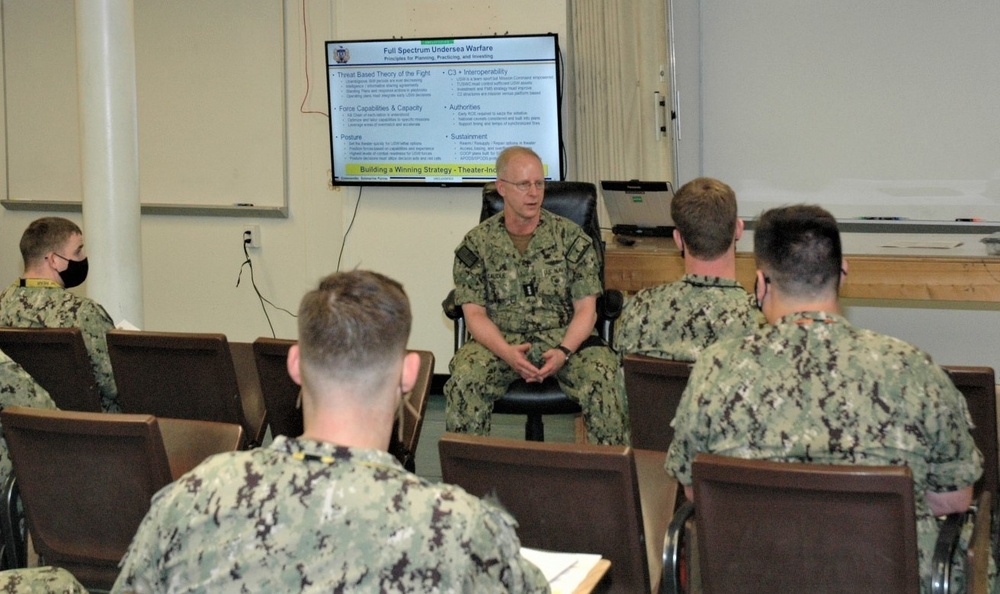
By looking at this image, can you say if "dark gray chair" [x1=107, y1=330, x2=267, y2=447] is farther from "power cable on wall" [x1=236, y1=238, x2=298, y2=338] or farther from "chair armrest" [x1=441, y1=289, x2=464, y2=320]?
"power cable on wall" [x1=236, y1=238, x2=298, y2=338]

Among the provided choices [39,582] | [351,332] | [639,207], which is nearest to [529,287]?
[639,207]

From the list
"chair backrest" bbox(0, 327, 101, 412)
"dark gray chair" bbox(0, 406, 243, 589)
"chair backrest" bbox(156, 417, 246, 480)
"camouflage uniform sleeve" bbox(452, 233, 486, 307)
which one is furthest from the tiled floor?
"dark gray chair" bbox(0, 406, 243, 589)

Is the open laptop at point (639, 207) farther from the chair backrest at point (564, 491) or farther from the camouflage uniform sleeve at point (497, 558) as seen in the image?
the camouflage uniform sleeve at point (497, 558)

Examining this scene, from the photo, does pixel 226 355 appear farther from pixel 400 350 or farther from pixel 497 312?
pixel 400 350

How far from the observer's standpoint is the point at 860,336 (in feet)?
6.86

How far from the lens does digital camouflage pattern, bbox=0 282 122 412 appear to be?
3.65 meters

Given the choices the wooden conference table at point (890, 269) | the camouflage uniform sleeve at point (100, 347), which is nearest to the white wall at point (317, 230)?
the wooden conference table at point (890, 269)

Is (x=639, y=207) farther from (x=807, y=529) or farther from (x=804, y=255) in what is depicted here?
(x=807, y=529)

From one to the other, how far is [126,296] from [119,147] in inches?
25.7

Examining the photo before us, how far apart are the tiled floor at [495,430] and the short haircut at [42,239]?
181 centimetres

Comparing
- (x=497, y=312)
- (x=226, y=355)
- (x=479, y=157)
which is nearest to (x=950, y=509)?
(x=226, y=355)

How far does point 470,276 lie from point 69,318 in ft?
4.86

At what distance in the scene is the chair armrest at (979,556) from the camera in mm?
2049

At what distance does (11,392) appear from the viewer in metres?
2.74
